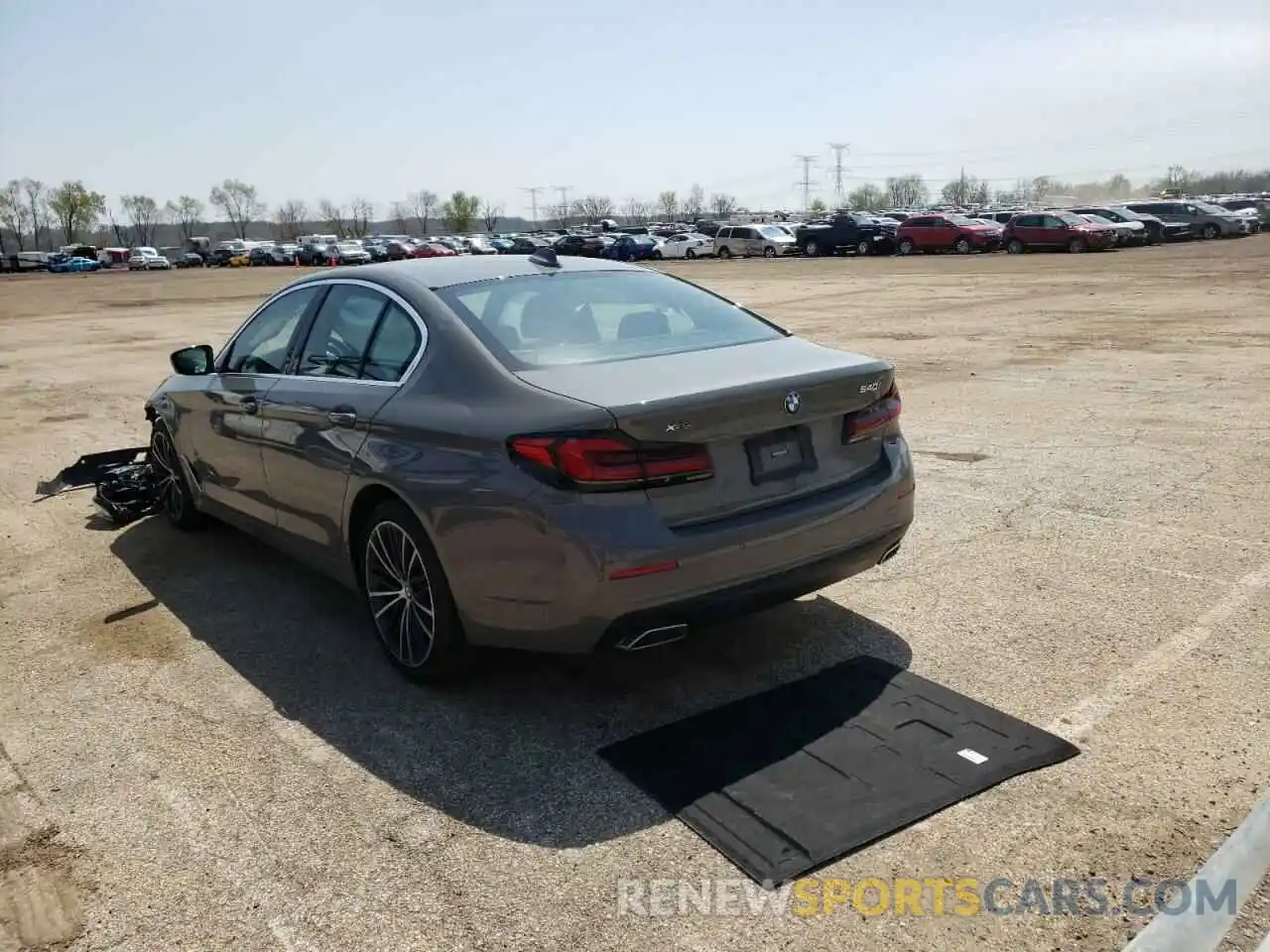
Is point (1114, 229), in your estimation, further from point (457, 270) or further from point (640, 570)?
point (640, 570)

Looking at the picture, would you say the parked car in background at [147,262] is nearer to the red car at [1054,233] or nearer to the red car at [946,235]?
the red car at [946,235]

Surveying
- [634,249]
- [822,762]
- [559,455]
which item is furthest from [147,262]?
[822,762]

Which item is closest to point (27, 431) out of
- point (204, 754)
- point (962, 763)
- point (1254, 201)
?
point (204, 754)

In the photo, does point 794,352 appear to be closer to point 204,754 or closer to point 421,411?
point 421,411

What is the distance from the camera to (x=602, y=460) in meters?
3.42

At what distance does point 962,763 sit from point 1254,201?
2562 inches

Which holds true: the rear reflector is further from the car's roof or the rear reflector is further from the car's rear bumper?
the car's roof

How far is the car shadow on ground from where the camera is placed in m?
3.32

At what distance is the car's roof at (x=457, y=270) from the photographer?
453 cm

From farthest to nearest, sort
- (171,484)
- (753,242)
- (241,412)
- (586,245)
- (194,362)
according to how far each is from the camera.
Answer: (586,245), (753,242), (171,484), (194,362), (241,412)

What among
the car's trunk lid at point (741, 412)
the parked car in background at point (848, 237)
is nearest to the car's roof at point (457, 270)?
the car's trunk lid at point (741, 412)

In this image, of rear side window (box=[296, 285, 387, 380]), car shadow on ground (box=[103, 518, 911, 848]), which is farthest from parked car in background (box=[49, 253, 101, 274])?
car shadow on ground (box=[103, 518, 911, 848])

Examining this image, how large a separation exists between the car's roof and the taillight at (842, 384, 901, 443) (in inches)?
54.3

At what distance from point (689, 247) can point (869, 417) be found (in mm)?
51616
